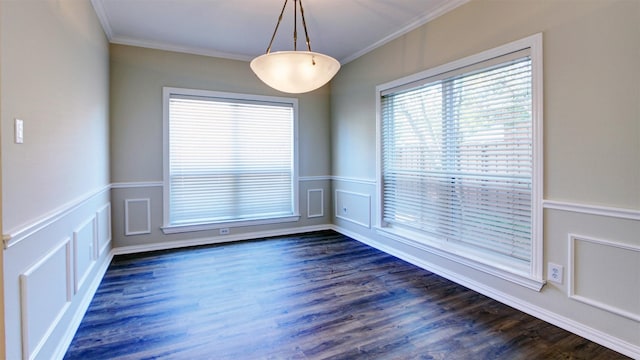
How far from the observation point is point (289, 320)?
240cm

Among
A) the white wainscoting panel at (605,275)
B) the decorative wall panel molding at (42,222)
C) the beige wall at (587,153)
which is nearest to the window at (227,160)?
the decorative wall panel molding at (42,222)

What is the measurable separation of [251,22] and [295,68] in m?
1.60

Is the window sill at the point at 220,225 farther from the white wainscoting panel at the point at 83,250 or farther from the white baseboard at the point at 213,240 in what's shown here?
the white wainscoting panel at the point at 83,250

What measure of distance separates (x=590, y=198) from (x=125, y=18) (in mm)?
4397

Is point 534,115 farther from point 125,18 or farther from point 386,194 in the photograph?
point 125,18

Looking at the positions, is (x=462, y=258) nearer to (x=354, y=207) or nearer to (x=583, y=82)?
(x=583, y=82)

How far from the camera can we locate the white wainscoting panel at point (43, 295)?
1.53 m

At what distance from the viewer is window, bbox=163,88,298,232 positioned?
432 centimetres

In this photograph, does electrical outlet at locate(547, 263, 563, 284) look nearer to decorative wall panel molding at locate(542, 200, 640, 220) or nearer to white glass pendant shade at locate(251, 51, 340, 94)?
decorative wall panel molding at locate(542, 200, 640, 220)

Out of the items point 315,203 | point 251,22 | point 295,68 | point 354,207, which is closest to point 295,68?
point 295,68

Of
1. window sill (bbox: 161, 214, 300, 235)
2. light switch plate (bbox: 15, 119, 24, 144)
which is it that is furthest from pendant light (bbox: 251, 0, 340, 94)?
window sill (bbox: 161, 214, 300, 235)

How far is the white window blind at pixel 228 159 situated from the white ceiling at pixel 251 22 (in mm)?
747

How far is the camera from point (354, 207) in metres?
4.75

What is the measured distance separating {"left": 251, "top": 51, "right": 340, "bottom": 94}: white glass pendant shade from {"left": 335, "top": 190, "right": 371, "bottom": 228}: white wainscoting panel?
7.56 feet
